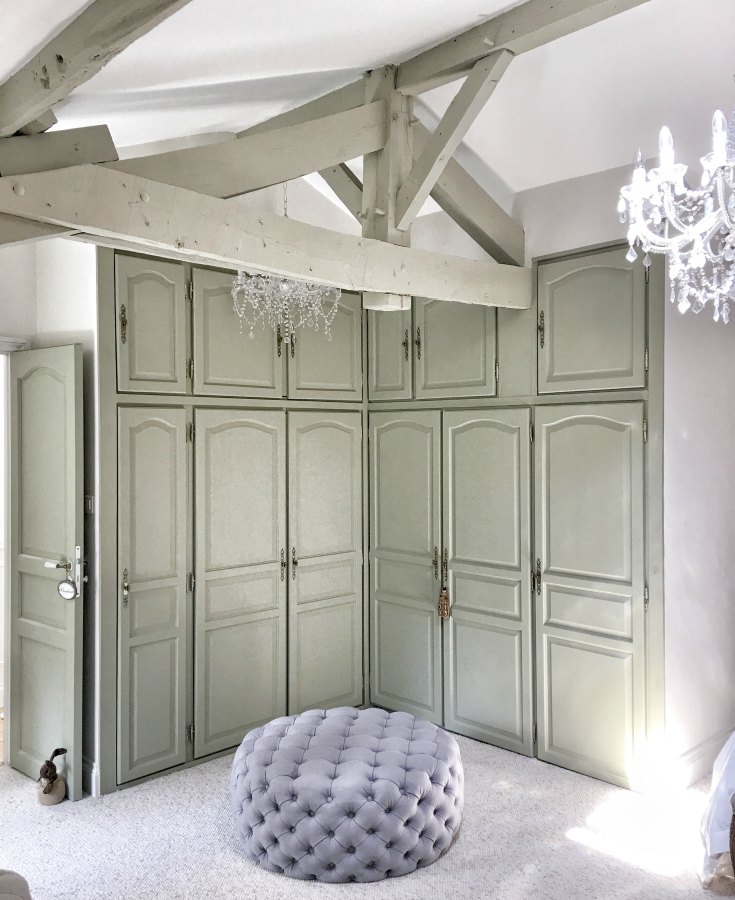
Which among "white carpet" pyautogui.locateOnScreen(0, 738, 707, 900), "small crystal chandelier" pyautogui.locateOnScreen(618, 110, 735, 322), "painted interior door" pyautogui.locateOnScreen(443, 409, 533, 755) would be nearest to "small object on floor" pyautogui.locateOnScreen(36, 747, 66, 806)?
"white carpet" pyautogui.locateOnScreen(0, 738, 707, 900)

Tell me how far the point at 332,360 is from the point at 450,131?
1699mm

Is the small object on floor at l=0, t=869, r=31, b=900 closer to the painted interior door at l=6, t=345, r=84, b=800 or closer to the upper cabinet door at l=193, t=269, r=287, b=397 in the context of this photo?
the painted interior door at l=6, t=345, r=84, b=800

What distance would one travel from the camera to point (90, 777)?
138 inches

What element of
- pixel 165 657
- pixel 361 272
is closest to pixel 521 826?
pixel 165 657

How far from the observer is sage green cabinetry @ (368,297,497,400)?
13.3ft

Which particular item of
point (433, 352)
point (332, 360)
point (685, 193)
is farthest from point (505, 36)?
point (332, 360)

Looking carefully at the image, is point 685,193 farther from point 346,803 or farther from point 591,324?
point 346,803

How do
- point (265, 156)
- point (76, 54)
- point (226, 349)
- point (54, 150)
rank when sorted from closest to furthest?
point (76, 54) → point (54, 150) → point (265, 156) → point (226, 349)

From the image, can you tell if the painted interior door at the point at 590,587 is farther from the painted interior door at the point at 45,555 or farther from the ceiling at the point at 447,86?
the painted interior door at the point at 45,555

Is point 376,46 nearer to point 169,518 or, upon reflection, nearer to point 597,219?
point 597,219

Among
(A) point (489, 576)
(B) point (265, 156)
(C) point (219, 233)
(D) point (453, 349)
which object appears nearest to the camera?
(C) point (219, 233)

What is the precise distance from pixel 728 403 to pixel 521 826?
6.93 ft

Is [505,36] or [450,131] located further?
[450,131]

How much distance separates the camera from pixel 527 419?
385 cm
